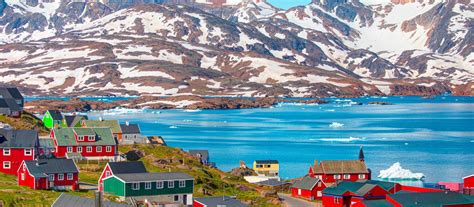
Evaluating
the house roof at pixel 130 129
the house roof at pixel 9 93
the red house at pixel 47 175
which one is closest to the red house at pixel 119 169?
the red house at pixel 47 175

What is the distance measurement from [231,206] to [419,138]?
316ft

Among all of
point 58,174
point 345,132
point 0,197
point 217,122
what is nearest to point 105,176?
point 58,174

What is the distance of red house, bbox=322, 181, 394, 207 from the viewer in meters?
60.6

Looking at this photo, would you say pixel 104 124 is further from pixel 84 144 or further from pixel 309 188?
pixel 309 188

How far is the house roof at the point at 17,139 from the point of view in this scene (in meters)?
63.9

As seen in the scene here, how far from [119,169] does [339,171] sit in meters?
22.8

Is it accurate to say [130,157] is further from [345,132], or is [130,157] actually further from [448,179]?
[345,132]

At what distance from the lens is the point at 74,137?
7269cm

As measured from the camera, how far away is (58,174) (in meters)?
57.7

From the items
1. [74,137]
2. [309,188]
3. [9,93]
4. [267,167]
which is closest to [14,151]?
[74,137]

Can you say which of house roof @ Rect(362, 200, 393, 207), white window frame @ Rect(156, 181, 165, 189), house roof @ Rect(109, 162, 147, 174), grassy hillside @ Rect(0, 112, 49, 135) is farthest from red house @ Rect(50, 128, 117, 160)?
house roof @ Rect(362, 200, 393, 207)

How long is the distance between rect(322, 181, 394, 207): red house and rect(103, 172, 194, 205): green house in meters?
11.6

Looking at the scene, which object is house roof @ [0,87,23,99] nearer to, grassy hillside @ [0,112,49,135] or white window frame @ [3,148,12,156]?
grassy hillside @ [0,112,49,135]

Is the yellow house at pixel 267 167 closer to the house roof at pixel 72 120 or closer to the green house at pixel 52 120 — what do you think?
the house roof at pixel 72 120
